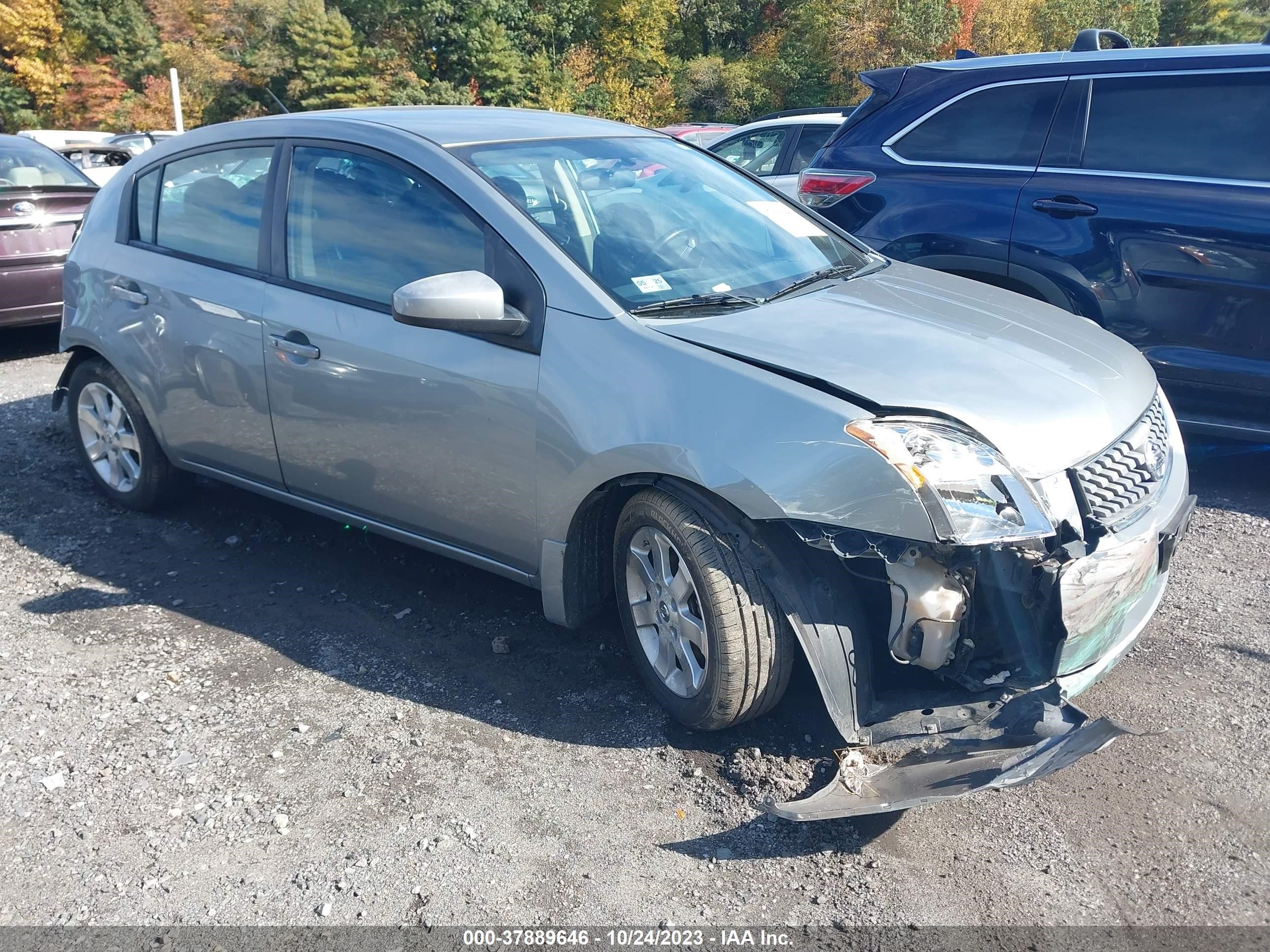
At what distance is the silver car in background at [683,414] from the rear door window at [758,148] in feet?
19.8

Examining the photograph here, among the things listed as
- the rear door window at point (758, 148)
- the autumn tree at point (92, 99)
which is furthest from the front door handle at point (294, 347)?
the autumn tree at point (92, 99)

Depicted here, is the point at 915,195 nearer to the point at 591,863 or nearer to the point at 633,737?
the point at 633,737

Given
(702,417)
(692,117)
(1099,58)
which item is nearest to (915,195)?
(1099,58)

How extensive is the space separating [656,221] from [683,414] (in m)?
1.03

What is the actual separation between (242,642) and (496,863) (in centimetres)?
160

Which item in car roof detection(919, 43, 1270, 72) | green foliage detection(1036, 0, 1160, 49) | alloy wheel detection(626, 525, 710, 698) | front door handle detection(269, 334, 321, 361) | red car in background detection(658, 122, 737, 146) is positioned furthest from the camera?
green foliage detection(1036, 0, 1160, 49)

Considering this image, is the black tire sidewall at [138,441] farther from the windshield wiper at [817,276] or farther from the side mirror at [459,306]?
the windshield wiper at [817,276]

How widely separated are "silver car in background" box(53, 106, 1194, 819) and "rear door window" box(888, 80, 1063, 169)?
1.45 m

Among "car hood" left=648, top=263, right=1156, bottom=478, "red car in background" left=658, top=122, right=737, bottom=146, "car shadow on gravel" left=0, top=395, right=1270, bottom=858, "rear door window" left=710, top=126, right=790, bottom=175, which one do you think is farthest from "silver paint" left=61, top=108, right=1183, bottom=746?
"red car in background" left=658, top=122, right=737, bottom=146

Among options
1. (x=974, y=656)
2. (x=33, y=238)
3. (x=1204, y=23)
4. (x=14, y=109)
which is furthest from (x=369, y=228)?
(x=14, y=109)

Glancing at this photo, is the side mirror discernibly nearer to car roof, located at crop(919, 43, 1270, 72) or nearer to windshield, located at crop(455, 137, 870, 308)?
windshield, located at crop(455, 137, 870, 308)

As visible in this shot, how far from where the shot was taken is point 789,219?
4.17 m

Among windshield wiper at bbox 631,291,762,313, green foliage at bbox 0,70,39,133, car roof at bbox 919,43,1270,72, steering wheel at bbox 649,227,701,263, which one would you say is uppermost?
car roof at bbox 919,43,1270,72

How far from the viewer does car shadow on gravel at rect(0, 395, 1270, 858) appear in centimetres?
308
